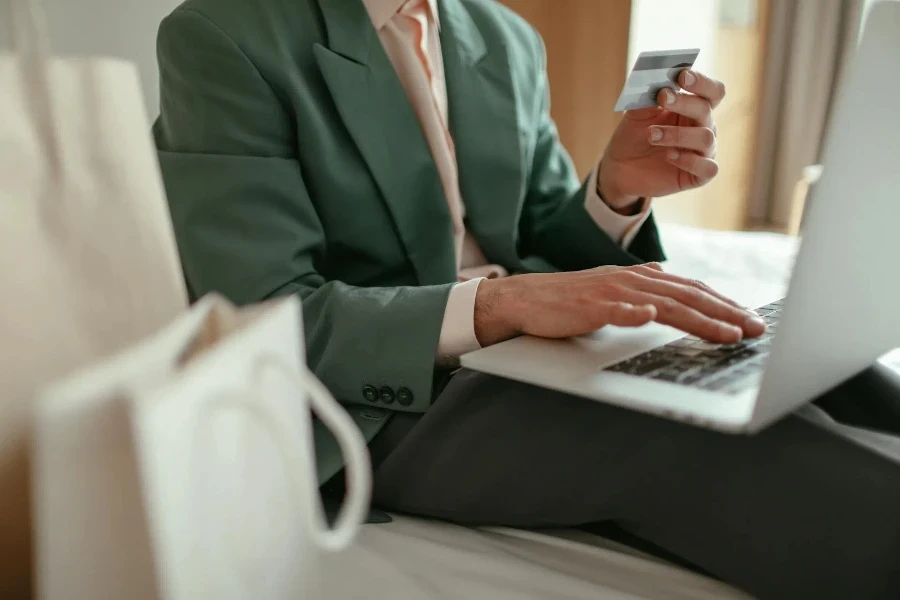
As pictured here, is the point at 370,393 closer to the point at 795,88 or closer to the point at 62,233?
the point at 62,233

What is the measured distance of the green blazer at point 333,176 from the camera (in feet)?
2.11

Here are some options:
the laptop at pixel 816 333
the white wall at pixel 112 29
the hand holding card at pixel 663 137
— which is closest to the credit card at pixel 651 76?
the hand holding card at pixel 663 137

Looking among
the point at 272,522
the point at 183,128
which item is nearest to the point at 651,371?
the point at 272,522

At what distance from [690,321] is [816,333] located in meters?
0.12

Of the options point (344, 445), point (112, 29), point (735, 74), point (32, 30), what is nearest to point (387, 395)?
point (344, 445)

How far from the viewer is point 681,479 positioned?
527mm

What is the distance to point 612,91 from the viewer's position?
1803 mm

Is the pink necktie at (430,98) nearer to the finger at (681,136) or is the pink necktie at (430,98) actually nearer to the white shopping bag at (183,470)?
the finger at (681,136)

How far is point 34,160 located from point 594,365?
0.38 m

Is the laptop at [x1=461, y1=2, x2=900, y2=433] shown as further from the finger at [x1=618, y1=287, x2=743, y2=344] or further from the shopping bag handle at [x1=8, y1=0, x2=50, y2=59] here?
the shopping bag handle at [x1=8, y1=0, x2=50, y2=59]

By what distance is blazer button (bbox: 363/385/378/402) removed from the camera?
641 millimetres

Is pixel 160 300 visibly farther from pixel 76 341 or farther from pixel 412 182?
pixel 412 182

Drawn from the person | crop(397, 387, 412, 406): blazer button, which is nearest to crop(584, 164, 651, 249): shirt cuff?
the person

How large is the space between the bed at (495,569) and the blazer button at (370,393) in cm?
11
